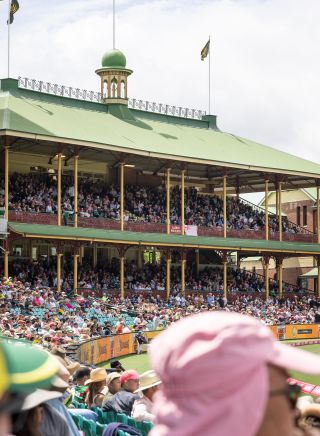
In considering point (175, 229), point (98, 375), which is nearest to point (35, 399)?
point (98, 375)

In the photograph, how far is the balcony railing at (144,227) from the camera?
43.8 metres

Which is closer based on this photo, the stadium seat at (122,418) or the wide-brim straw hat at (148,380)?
the wide-brim straw hat at (148,380)

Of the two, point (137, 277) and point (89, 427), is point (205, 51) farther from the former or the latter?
point (89, 427)

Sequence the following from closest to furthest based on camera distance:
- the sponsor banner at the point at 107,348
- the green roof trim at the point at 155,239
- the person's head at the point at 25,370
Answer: the person's head at the point at 25,370 < the sponsor banner at the point at 107,348 < the green roof trim at the point at 155,239

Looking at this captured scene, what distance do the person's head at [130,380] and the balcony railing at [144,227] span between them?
108 feet

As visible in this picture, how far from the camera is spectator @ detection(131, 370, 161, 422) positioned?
9273 millimetres

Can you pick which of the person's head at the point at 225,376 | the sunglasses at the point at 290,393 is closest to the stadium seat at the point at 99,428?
the sunglasses at the point at 290,393

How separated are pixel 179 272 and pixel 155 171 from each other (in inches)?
239

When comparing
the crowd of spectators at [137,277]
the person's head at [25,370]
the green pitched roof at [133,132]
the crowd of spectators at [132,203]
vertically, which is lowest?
the crowd of spectators at [137,277]

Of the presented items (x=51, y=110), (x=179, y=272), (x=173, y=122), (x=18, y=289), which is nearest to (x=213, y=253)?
(x=179, y=272)

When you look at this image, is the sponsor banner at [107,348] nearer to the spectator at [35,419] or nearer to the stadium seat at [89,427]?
the stadium seat at [89,427]

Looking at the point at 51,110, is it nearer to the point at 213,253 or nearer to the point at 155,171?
the point at 155,171

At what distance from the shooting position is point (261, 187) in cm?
6162

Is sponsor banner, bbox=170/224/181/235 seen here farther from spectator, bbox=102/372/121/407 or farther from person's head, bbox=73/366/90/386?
spectator, bbox=102/372/121/407
